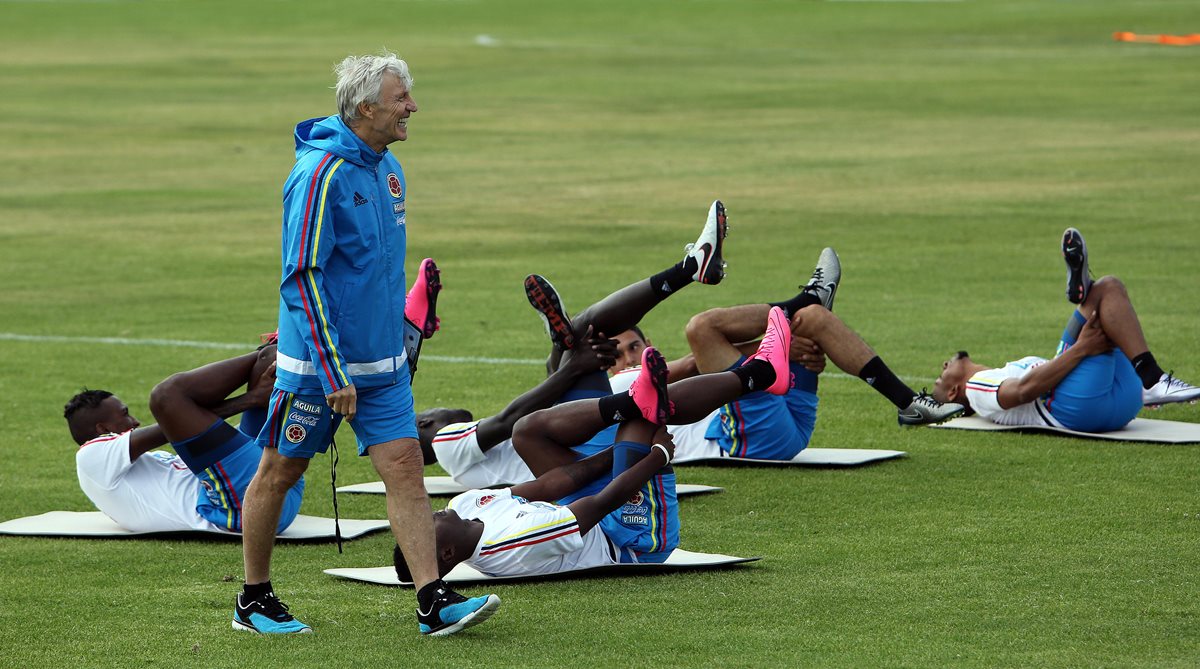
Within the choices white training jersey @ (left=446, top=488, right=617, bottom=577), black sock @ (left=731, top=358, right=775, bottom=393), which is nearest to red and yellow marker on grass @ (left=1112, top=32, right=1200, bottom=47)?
black sock @ (left=731, top=358, right=775, bottom=393)

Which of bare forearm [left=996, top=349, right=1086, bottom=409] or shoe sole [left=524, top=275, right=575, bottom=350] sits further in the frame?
bare forearm [left=996, top=349, right=1086, bottom=409]

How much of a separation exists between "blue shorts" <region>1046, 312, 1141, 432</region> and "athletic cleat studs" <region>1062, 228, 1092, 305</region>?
40 cm

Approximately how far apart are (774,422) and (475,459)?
1.66m

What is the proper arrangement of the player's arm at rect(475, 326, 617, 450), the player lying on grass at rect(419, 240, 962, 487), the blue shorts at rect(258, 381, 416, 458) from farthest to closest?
the player lying on grass at rect(419, 240, 962, 487) → the player's arm at rect(475, 326, 617, 450) → the blue shorts at rect(258, 381, 416, 458)

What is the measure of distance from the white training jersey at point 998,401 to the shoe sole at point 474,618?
5.13m

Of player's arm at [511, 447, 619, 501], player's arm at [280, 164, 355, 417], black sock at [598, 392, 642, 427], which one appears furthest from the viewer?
player's arm at [511, 447, 619, 501]

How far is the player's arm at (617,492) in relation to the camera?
25.2ft

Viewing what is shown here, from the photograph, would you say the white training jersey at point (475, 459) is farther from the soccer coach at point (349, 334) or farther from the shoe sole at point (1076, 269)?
the shoe sole at point (1076, 269)

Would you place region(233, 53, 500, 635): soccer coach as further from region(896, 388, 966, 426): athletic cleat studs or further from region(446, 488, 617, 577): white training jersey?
region(896, 388, 966, 426): athletic cleat studs

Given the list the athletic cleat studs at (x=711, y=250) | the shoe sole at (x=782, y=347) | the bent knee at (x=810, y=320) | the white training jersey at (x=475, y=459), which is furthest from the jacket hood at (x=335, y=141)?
the bent knee at (x=810, y=320)

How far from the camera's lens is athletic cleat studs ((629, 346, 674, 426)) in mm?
7820

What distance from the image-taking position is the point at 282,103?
38.7 metres

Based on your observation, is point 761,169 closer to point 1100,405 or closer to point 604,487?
point 1100,405

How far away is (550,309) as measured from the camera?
31.0 ft
